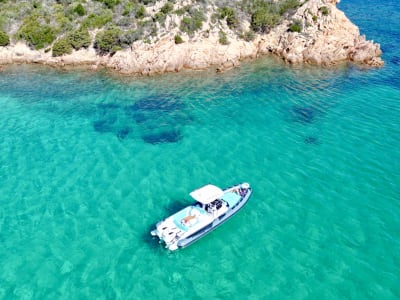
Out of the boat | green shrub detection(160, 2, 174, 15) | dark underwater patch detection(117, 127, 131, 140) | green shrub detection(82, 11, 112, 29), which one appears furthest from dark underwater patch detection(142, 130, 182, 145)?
green shrub detection(82, 11, 112, 29)

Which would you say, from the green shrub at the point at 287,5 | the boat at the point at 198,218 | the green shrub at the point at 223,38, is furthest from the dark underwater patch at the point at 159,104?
the green shrub at the point at 287,5

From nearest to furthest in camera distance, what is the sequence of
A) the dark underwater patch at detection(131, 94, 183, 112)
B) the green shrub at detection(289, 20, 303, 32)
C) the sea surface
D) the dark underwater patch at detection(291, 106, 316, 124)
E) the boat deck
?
the sea surface, the boat deck, the dark underwater patch at detection(291, 106, 316, 124), the dark underwater patch at detection(131, 94, 183, 112), the green shrub at detection(289, 20, 303, 32)

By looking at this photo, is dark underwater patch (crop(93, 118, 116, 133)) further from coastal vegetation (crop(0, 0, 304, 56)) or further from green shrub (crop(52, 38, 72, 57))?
green shrub (crop(52, 38, 72, 57))

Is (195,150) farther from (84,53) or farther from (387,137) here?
(84,53)

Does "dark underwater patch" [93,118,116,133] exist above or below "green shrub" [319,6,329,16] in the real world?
below

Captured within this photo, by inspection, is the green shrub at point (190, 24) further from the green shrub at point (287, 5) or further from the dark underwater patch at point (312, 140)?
the dark underwater patch at point (312, 140)

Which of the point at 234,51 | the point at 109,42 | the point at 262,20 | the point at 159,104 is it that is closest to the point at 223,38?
the point at 234,51

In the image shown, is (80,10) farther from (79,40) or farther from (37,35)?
(37,35)
